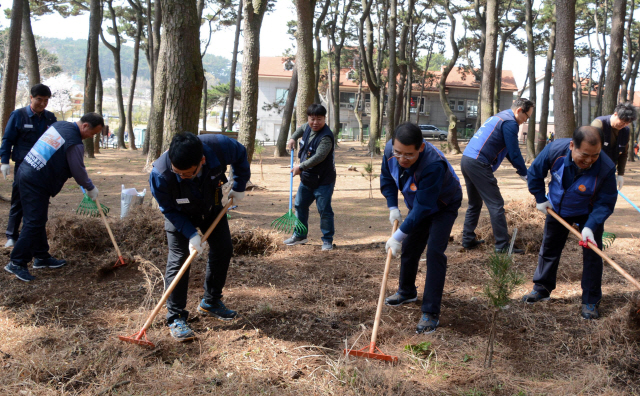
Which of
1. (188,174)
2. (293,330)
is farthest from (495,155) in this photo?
(188,174)

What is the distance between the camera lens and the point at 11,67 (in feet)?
36.3

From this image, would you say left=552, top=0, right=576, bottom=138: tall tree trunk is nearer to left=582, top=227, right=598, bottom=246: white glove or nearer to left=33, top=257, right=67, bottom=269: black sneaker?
left=582, top=227, right=598, bottom=246: white glove

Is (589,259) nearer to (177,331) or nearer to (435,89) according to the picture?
(177,331)

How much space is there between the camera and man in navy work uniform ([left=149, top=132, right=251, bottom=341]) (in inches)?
121

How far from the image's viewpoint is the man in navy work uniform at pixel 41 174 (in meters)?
4.51

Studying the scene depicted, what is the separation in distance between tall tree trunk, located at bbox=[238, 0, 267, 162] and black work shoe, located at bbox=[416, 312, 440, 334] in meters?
7.31

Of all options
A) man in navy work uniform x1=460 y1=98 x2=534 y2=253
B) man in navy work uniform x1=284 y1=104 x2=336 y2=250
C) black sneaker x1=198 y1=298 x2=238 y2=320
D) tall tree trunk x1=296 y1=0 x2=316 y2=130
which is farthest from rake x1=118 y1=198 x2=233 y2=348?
tall tree trunk x1=296 y1=0 x2=316 y2=130

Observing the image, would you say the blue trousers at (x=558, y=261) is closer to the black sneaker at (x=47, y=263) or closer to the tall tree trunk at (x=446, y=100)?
the black sneaker at (x=47, y=263)

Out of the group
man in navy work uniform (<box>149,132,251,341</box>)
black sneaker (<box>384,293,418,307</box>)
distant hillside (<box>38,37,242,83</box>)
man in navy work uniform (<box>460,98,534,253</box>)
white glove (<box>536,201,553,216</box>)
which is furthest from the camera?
distant hillside (<box>38,37,242,83</box>)

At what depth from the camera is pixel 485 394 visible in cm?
Answer: 283

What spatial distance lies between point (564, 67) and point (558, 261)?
204 inches

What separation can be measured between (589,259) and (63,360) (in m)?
3.69

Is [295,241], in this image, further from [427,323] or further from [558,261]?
[558,261]

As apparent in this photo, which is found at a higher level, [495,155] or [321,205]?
[495,155]
